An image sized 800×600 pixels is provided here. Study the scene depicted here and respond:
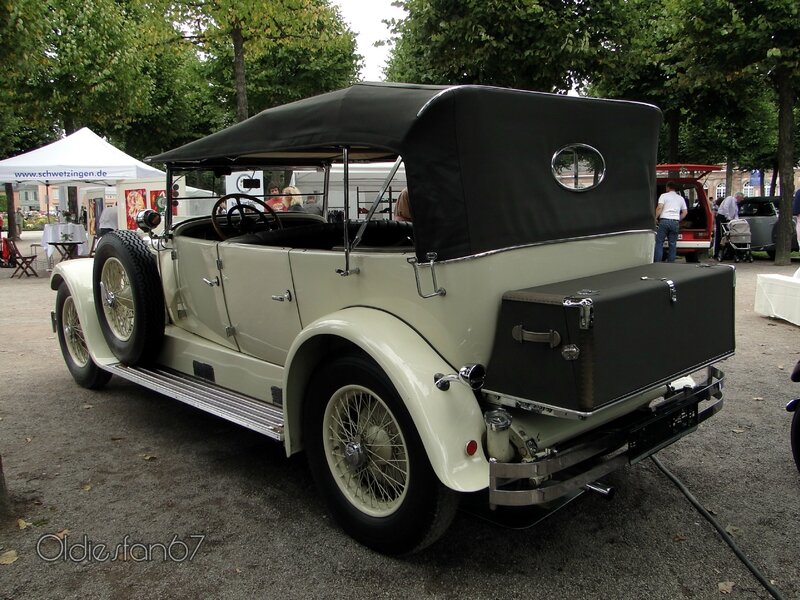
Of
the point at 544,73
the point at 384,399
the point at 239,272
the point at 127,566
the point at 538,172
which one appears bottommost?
the point at 127,566

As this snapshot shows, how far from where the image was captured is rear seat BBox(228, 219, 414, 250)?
4.19m

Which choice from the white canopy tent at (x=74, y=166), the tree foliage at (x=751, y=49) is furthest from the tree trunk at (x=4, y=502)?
the tree foliage at (x=751, y=49)

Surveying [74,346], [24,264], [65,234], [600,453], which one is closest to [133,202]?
[65,234]

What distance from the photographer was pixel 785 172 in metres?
13.6

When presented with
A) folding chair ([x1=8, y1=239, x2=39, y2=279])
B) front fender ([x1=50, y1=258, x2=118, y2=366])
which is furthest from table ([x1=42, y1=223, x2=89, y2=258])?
front fender ([x1=50, y1=258, x2=118, y2=366])

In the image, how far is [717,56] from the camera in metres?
13.1

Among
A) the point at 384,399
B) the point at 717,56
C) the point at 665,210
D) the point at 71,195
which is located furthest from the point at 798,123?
the point at 384,399

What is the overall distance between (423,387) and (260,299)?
1.57m

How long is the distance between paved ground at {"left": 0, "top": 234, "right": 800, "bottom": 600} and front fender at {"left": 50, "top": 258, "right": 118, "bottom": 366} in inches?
19.5

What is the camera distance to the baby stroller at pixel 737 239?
14.5 m

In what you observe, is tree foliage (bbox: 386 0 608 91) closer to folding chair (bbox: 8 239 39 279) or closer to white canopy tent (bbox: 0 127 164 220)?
white canopy tent (bbox: 0 127 164 220)

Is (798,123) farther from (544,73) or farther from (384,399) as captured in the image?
(384,399)

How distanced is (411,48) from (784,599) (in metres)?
13.8

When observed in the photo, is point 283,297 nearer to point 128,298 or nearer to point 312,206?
point 312,206
